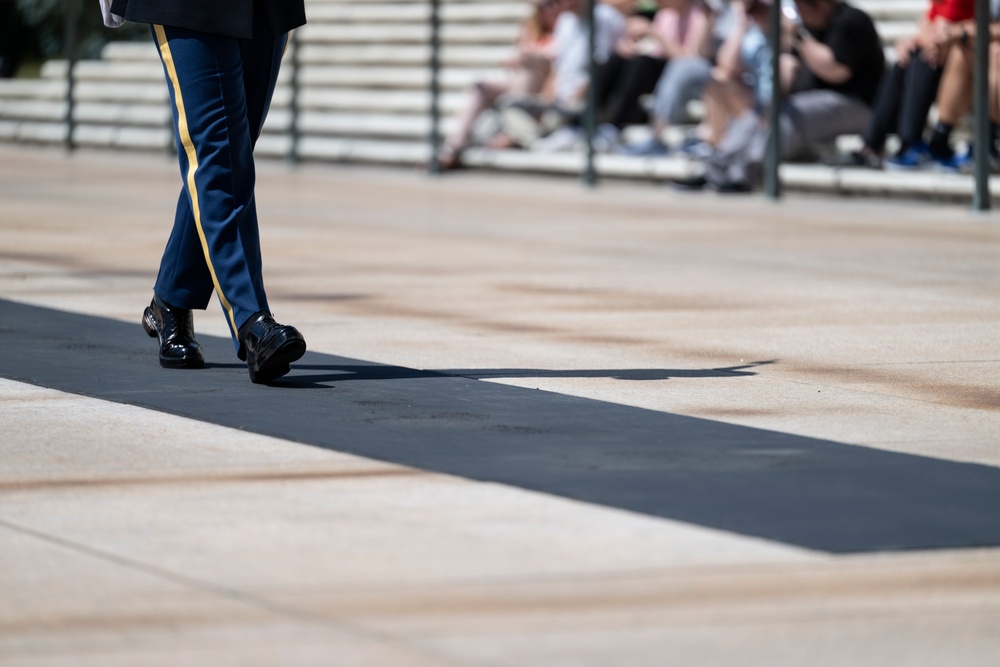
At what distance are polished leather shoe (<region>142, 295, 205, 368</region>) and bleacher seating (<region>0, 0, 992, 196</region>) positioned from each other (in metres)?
11.0

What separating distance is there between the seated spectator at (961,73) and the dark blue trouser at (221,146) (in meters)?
8.25

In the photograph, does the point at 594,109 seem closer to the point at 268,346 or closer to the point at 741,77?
the point at 741,77

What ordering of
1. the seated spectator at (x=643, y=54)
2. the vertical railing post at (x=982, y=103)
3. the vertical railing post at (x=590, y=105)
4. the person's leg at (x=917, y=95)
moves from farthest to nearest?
1. the vertical railing post at (x=590, y=105)
2. the seated spectator at (x=643, y=54)
3. the person's leg at (x=917, y=95)
4. the vertical railing post at (x=982, y=103)

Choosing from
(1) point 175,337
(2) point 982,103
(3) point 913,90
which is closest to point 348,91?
(3) point 913,90

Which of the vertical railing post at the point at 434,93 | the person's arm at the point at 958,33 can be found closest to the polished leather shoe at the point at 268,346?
the person's arm at the point at 958,33

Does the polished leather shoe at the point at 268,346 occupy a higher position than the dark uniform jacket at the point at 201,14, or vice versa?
the dark uniform jacket at the point at 201,14

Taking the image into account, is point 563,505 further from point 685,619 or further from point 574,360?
point 574,360

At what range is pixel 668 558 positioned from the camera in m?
4.17

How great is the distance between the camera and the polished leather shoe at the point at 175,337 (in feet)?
22.9

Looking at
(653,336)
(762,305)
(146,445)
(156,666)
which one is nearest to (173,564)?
(156,666)

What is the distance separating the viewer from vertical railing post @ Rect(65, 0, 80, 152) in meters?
23.3

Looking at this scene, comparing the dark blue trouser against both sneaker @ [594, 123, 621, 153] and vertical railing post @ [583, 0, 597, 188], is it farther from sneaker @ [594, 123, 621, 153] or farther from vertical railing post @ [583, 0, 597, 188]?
sneaker @ [594, 123, 621, 153]

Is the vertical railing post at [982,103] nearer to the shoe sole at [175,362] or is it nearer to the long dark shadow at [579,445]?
the long dark shadow at [579,445]

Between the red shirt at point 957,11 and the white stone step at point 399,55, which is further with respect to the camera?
the white stone step at point 399,55
